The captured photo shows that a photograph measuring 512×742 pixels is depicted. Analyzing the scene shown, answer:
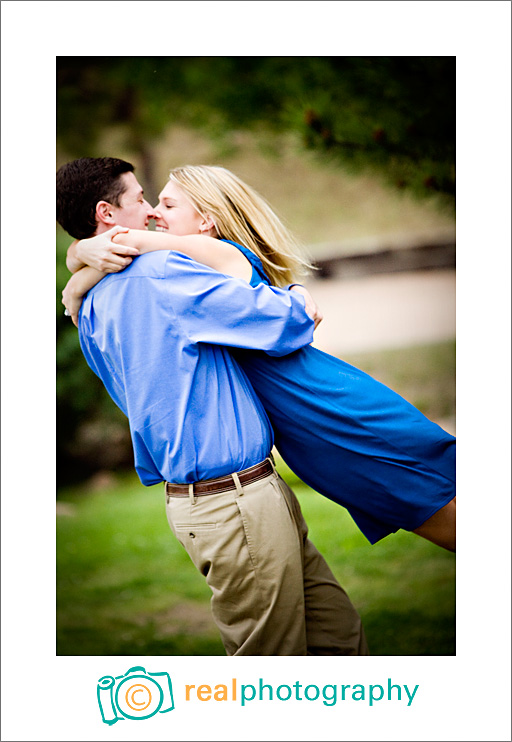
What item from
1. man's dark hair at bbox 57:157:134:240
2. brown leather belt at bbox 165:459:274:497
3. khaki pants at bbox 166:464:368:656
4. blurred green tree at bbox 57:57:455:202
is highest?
blurred green tree at bbox 57:57:455:202

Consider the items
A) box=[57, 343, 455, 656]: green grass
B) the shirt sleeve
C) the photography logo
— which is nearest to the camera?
the shirt sleeve

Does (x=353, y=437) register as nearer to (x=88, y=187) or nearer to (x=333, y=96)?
(x=88, y=187)

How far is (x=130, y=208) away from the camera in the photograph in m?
2.07

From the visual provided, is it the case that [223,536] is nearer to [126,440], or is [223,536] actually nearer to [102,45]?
[102,45]

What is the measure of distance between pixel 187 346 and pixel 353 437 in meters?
0.61

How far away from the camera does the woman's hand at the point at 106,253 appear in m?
1.95

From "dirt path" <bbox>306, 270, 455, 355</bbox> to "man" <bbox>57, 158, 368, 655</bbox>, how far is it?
0.92m

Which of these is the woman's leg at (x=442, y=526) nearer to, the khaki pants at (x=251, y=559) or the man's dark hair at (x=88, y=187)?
the khaki pants at (x=251, y=559)

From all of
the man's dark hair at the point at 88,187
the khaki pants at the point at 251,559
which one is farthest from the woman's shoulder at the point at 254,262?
the khaki pants at the point at 251,559

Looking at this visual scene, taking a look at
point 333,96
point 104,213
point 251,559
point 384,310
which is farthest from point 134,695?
point 333,96

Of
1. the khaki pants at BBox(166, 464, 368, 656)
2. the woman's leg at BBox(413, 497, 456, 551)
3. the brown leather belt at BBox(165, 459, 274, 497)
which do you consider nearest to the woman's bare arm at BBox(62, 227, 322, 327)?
the brown leather belt at BBox(165, 459, 274, 497)

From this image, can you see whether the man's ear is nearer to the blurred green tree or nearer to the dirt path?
the blurred green tree

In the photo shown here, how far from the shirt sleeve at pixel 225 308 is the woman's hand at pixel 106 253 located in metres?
0.13

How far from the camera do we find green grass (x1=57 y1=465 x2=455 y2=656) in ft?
9.21
